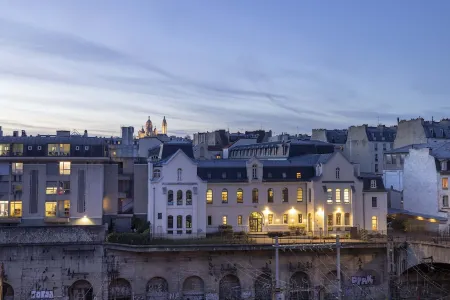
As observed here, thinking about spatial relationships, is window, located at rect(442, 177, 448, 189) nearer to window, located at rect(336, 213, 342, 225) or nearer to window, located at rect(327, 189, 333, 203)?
window, located at rect(336, 213, 342, 225)

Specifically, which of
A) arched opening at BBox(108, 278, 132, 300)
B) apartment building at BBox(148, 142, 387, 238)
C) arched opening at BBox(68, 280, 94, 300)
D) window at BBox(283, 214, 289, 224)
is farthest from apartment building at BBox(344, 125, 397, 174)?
arched opening at BBox(68, 280, 94, 300)

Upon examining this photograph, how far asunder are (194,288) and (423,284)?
855 inches

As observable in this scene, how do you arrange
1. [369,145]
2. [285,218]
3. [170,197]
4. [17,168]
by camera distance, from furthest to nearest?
[369,145], [285,218], [17,168], [170,197]

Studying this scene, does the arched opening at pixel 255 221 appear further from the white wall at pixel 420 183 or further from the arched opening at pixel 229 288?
the white wall at pixel 420 183

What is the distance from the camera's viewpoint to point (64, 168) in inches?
2254

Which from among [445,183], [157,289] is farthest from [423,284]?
[157,289]

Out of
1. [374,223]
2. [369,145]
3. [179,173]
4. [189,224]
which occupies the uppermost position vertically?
[369,145]

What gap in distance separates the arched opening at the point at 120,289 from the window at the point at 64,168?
12895 mm

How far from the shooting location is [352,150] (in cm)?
9069

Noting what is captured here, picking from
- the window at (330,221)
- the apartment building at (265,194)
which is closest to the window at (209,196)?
the apartment building at (265,194)

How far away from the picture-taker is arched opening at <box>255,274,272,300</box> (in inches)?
2066

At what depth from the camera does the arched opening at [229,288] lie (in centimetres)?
5219

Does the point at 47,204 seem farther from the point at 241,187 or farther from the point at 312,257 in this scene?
the point at 312,257

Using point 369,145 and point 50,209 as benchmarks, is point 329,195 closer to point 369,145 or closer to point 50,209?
point 50,209
